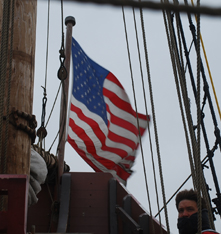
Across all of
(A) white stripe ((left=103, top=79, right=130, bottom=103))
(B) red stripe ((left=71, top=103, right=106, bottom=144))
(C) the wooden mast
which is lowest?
(C) the wooden mast

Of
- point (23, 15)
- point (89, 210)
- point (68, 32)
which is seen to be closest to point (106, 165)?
point (89, 210)

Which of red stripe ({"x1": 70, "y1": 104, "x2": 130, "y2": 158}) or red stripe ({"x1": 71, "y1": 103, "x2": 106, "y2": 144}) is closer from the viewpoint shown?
red stripe ({"x1": 70, "y1": 104, "x2": 130, "y2": 158})

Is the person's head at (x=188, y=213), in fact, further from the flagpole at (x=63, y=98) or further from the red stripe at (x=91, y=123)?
the red stripe at (x=91, y=123)

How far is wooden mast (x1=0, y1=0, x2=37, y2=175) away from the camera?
2586mm

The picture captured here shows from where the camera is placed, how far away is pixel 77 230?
15.7 feet

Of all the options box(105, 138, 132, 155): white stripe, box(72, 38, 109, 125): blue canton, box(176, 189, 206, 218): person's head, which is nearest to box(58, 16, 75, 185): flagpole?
box(72, 38, 109, 125): blue canton

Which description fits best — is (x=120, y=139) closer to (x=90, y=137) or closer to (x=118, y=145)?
(x=118, y=145)

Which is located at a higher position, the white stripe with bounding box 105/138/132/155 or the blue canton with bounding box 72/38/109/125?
the blue canton with bounding box 72/38/109/125

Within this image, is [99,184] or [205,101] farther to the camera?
[205,101]

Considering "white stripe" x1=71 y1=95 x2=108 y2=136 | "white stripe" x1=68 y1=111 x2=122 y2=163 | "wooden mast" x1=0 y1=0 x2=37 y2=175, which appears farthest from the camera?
"white stripe" x1=71 y1=95 x2=108 y2=136

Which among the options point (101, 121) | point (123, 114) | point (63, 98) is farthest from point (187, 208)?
point (123, 114)

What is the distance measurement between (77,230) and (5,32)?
3.01 m

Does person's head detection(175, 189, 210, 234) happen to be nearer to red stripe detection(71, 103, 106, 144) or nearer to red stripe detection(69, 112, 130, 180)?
red stripe detection(69, 112, 130, 180)

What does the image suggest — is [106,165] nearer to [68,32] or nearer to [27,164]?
[68,32]
